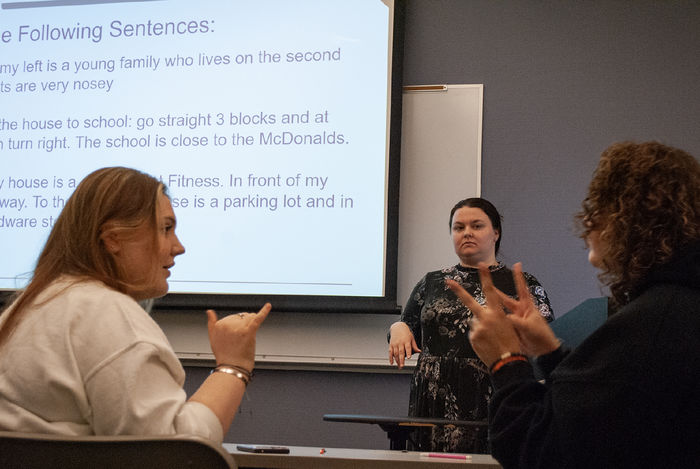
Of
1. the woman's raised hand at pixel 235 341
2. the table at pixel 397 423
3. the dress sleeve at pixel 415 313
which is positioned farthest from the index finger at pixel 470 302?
the dress sleeve at pixel 415 313

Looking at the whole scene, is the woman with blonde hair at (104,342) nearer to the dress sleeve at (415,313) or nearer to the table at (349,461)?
the table at (349,461)

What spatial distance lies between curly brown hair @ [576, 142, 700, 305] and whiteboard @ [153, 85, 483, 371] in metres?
2.01

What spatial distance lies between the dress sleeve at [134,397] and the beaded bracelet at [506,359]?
53cm

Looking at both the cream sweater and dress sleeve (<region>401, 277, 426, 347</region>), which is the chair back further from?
the cream sweater

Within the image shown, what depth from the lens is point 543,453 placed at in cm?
108

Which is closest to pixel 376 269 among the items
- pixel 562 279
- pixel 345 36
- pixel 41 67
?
pixel 562 279

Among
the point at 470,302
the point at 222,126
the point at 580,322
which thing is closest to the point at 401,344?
the point at 580,322

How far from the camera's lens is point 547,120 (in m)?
3.24

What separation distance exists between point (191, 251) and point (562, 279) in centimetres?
171

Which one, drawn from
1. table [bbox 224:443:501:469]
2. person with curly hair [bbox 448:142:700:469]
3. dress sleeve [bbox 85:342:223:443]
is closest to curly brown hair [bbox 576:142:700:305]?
person with curly hair [bbox 448:142:700:469]

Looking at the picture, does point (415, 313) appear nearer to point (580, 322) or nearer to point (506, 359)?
point (580, 322)

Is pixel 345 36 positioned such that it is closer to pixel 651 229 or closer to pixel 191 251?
pixel 191 251

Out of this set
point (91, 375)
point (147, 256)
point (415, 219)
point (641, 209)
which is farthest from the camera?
point (415, 219)

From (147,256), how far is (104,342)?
274mm
